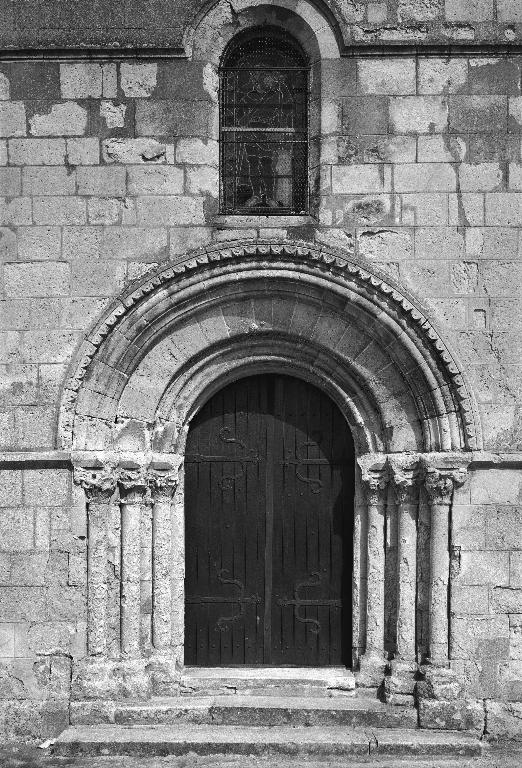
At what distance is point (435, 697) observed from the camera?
6055 mm

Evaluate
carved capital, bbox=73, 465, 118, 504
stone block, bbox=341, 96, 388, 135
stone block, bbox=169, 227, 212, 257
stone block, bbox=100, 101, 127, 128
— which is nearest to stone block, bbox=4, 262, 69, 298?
stone block, bbox=169, 227, 212, 257

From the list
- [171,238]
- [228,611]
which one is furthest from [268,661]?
[171,238]

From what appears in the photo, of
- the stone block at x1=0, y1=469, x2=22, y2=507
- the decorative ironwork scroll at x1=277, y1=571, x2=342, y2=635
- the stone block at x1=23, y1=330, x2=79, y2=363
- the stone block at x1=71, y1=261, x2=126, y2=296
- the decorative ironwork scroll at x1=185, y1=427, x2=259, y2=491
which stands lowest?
the decorative ironwork scroll at x1=277, y1=571, x2=342, y2=635

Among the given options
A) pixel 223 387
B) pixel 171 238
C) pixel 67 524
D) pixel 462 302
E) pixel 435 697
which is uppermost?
pixel 171 238

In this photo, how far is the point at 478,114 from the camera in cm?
611

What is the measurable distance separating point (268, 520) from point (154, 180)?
275 centimetres

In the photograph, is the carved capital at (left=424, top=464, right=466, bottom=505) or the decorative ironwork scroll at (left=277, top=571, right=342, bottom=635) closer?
the carved capital at (left=424, top=464, right=466, bottom=505)

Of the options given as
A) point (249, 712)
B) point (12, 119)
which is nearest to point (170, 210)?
point (12, 119)

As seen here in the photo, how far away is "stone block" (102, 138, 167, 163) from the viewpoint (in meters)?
6.15

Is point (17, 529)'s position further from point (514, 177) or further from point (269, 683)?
point (514, 177)

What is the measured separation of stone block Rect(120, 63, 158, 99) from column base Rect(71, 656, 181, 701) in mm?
4169

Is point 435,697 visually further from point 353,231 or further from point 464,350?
point 353,231

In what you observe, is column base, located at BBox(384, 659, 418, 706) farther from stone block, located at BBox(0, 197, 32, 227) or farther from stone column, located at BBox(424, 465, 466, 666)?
stone block, located at BBox(0, 197, 32, 227)

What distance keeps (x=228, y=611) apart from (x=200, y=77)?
13.4 ft
